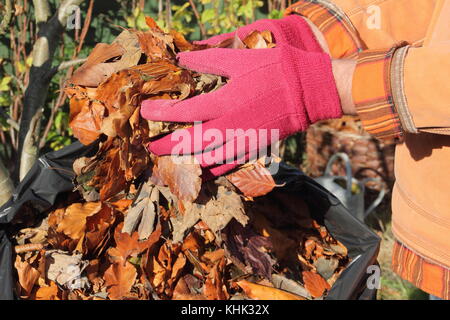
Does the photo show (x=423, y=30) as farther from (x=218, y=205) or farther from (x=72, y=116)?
(x=72, y=116)

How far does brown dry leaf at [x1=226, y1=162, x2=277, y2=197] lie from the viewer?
1.09m

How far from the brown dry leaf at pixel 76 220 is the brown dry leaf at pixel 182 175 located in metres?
0.25

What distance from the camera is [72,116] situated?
1085 millimetres

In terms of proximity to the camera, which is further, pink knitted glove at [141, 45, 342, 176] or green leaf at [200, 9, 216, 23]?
green leaf at [200, 9, 216, 23]

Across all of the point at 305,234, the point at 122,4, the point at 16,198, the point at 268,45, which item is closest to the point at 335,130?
the point at 122,4

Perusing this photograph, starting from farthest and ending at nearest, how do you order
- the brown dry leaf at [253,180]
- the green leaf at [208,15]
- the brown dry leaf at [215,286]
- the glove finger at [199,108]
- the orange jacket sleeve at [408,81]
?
the green leaf at [208,15] → the brown dry leaf at [215,286] → the brown dry leaf at [253,180] → the glove finger at [199,108] → the orange jacket sleeve at [408,81]

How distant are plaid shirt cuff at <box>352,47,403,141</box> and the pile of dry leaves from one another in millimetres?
255

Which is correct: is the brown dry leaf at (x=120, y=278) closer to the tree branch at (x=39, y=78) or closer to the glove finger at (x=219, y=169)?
the glove finger at (x=219, y=169)

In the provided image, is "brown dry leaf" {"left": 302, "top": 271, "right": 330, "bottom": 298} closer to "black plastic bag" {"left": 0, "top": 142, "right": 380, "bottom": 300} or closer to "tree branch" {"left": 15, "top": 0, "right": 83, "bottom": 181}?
"black plastic bag" {"left": 0, "top": 142, "right": 380, "bottom": 300}

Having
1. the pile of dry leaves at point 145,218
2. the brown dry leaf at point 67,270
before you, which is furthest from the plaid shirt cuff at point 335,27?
the brown dry leaf at point 67,270

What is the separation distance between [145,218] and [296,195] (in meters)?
0.55

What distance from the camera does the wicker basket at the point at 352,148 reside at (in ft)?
10.4

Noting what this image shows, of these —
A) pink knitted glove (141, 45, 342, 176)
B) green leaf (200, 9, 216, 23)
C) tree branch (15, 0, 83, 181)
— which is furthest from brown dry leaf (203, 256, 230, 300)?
green leaf (200, 9, 216, 23)

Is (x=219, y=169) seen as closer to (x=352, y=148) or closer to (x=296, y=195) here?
(x=296, y=195)
